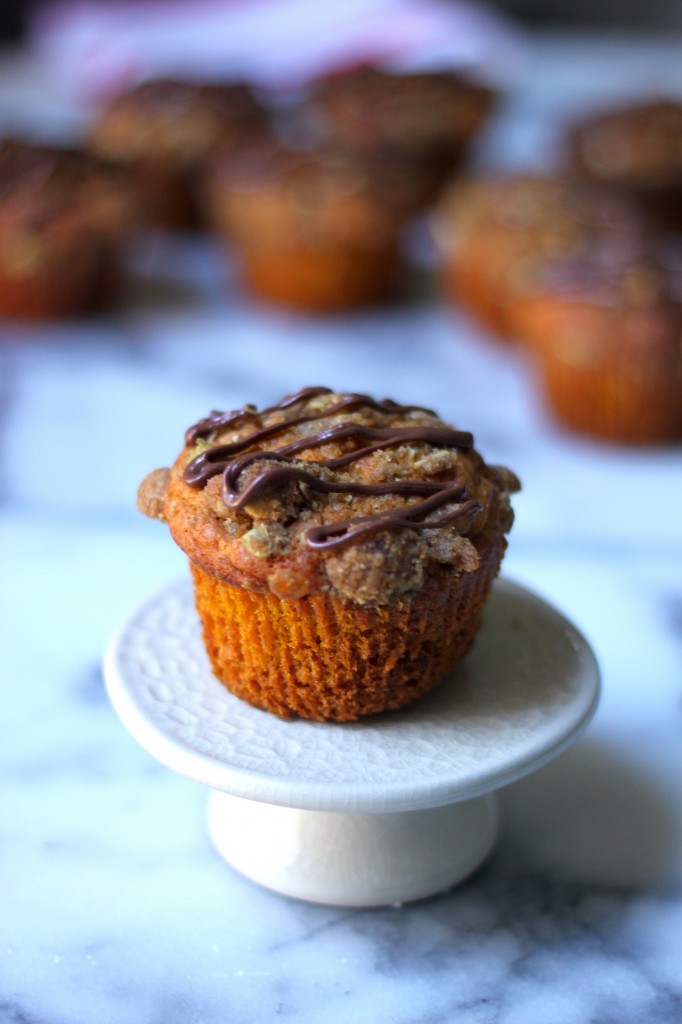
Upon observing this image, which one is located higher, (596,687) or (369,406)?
(369,406)

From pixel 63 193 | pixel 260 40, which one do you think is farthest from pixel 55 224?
pixel 260 40

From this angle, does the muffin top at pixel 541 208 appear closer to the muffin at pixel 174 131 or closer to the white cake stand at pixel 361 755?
the muffin at pixel 174 131

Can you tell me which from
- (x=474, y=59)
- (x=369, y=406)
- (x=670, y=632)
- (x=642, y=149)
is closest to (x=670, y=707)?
(x=670, y=632)

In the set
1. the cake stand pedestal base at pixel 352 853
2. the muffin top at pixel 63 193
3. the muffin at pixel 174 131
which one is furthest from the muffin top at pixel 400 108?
the cake stand pedestal base at pixel 352 853

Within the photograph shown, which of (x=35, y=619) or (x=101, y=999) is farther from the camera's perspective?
(x=35, y=619)

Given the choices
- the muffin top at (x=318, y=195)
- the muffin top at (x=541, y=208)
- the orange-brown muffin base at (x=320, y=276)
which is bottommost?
the orange-brown muffin base at (x=320, y=276)

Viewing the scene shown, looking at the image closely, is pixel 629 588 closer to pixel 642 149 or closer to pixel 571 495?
pixel 571 495

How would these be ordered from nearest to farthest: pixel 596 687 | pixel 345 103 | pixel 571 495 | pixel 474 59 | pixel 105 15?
pixel 596 687 → pixel 571 495 → pixel 345 103 → pixel 474 59 → pixel 105 15
